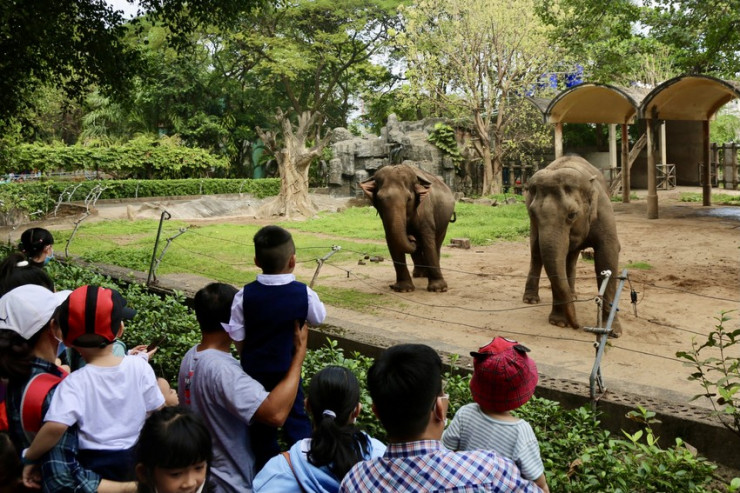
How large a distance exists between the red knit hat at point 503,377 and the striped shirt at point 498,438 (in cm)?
6

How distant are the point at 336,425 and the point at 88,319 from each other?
1.08 metres

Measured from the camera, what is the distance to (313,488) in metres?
2.35

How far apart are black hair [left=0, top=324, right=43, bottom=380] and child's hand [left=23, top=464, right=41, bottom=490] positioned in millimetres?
446

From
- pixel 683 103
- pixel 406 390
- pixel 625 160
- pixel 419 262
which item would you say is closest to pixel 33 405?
pixel 406 390

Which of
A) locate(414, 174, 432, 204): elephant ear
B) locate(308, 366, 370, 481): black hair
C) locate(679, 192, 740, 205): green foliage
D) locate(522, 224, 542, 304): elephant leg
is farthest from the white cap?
locate(679, 192, 740, 205): green foliage

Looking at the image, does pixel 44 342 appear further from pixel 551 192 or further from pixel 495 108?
pixel 495 108

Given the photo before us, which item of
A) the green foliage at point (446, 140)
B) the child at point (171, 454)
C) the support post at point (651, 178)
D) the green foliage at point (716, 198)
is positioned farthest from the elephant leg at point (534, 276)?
the green foliage at point (446, 140)

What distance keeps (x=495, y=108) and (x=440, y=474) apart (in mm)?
30122

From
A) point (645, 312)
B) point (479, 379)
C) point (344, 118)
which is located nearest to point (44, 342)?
point (479, 379)

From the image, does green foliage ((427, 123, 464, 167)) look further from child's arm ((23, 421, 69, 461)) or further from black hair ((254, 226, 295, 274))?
child's arm ((23, 421, 69, 461))

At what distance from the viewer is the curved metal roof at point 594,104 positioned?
19.1 metres

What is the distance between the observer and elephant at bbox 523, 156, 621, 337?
26.6 ft

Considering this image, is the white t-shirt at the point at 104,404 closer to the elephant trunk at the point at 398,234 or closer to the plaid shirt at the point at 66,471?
the plaid shirt at the point at 66,471

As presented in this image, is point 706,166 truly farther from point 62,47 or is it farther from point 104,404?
point 104,404
